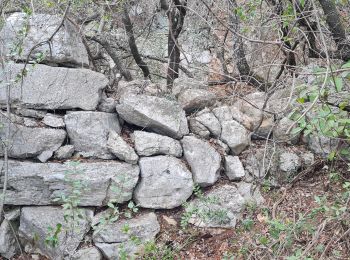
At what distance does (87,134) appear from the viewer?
14.3 ft

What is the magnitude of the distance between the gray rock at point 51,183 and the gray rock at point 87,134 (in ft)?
0.62

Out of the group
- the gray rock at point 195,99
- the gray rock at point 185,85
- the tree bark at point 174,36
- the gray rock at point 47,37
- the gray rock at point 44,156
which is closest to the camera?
the gray rock at point 44,156

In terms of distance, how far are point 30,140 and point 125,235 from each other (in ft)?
4.12

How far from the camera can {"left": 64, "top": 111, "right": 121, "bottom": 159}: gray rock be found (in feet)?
14.3

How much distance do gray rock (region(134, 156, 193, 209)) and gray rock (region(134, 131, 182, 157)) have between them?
0.10 metres

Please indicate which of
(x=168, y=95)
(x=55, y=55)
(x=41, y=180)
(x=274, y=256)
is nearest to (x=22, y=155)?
(x=41, y=180)

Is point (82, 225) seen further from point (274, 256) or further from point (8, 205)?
point (274, 256)

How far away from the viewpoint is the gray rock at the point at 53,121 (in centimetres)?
434

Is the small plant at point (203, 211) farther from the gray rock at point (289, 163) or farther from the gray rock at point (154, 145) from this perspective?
the gray rock at point (289, 163)

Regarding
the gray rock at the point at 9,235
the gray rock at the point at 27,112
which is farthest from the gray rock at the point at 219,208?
the gray rock at the point at 27,112

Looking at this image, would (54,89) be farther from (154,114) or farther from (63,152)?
(154,114)

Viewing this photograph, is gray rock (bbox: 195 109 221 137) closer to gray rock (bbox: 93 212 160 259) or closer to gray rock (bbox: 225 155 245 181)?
gray rock (bbox: 225 155 245 181)

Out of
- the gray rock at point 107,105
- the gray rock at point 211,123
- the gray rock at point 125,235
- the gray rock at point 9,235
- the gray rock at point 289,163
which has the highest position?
the gray rock at point 107,105

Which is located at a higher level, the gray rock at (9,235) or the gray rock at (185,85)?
the gray rock at (185,85)
